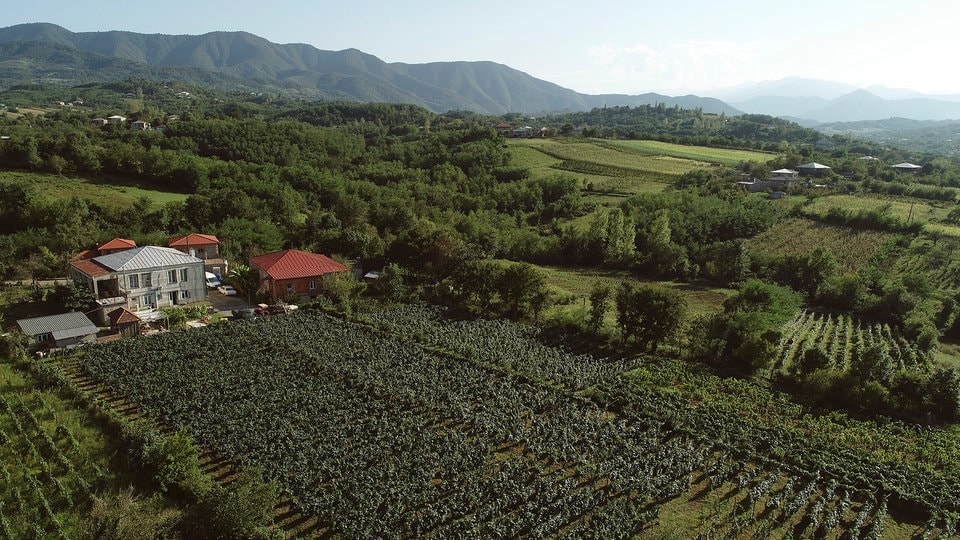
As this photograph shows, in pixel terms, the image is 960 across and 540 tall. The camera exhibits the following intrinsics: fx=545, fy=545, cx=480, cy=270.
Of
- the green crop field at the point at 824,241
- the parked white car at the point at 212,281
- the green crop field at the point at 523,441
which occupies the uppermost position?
the green crop field at the point at 824,241

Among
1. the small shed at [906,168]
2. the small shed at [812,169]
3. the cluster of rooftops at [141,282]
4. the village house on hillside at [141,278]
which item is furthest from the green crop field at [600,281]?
the small shed at [906,168]

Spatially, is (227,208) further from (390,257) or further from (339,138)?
(339,138)

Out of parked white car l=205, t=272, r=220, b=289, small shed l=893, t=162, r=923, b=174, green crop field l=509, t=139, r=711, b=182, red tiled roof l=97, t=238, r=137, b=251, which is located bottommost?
parked white car l=205, t=272, r=220, b=289

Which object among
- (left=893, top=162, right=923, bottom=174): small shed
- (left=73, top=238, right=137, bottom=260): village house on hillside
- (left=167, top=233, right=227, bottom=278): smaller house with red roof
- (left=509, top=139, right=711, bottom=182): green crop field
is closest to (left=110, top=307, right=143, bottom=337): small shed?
(left=73, top=238, right=137, bottom=260): village house on hillside

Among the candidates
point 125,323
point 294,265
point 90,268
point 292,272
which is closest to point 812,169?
point 294,265

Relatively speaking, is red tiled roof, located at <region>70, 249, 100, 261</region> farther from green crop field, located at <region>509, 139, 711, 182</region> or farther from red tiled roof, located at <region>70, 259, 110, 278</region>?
green crop field, located at <region>509, 139, 711, 182</region>

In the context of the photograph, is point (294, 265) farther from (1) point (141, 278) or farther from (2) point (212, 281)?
(1) point (141, 278)

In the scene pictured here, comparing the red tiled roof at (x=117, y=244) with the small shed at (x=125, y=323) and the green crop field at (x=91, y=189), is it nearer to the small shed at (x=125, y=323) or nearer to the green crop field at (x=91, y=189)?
the small shed at (x=125, y=323)

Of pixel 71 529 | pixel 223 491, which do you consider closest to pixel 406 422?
pixel 223 491
